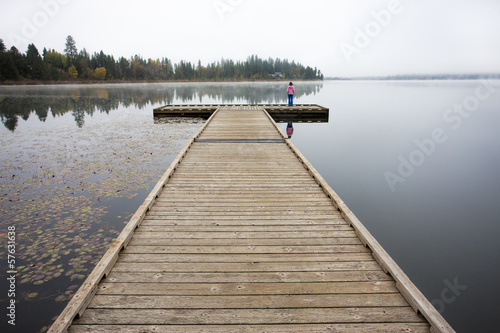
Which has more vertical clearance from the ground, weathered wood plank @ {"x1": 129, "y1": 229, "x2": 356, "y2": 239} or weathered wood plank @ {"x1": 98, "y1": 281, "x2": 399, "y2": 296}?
weathered wood plank @ {"x1": 129, "y1": 229, "x2": 356, "y2": 239}

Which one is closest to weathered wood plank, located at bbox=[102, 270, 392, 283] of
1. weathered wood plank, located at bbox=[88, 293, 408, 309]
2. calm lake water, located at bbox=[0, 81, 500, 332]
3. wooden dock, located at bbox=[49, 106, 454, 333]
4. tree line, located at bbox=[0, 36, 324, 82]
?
wooden dock, located at bbox=[49, 106, 454, 333]

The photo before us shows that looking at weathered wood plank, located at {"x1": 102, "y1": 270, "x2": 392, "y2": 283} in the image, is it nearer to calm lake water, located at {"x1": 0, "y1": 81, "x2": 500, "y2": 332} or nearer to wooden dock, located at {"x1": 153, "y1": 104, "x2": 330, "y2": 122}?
calm lake water, located at {"x1": 0, "y1": 81, "x2": 500, "y2": 332}

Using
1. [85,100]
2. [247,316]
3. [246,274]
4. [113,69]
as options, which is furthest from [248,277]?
[113,69]

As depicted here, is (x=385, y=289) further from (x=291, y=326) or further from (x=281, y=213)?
(x=281, y=213)

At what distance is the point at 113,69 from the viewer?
130 m

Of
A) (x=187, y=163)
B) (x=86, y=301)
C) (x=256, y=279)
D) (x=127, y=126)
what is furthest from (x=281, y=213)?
(x=127, y=126)

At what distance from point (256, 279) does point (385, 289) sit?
55.6 inches

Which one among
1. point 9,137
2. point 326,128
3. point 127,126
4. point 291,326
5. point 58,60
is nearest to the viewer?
point 291,326

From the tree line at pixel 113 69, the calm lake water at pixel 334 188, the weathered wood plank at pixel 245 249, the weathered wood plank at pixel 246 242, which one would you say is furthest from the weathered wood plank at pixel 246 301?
the tree line at pixel 113 69

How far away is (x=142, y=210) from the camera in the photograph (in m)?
4.96

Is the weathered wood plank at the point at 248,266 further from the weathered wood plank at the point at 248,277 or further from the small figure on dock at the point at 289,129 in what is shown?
the small figure on dock at the point at 289,129

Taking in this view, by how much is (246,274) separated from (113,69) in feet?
477

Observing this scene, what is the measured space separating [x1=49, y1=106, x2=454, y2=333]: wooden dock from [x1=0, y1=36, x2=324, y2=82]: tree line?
9778cm

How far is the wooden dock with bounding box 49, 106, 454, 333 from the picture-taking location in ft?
9.35
